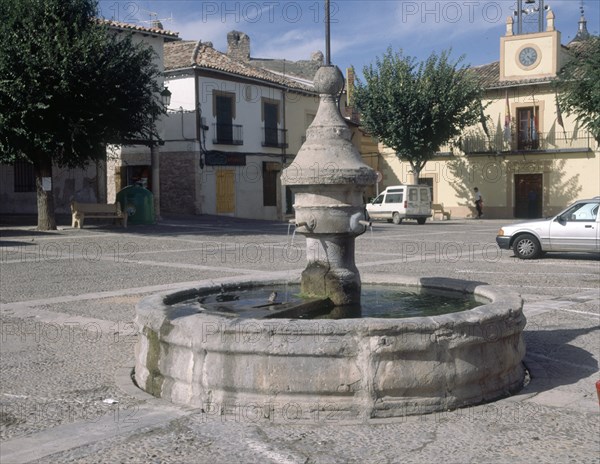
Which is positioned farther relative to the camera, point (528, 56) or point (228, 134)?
point (528, 56)

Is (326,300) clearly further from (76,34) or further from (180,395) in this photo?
(76,34)

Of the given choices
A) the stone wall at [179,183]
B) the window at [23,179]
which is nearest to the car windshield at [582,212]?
the stone wall at [179,183]

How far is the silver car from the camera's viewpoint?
47.2 feet

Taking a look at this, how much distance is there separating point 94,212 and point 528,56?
2383 cm

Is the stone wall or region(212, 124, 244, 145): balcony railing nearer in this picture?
the stone wall

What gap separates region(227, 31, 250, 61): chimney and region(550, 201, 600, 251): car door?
1216 inches

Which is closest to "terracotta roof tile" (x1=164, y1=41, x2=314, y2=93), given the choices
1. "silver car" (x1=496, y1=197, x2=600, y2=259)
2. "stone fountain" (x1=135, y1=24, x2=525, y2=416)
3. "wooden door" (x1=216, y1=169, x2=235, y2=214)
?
"wooden door" (x1=216, y1=169, x2=235, y2=214)

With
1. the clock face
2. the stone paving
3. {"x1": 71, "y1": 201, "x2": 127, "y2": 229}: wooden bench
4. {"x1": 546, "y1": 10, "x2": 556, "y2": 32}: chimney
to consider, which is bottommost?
the stone paving

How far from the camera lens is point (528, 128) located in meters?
35.8

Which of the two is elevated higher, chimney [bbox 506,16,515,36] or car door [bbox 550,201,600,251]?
chimney [bbox 506,16,515,36]

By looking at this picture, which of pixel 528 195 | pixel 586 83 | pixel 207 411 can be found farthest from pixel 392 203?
pixel 207 411

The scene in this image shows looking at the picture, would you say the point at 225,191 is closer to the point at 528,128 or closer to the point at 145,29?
the point at 145,29

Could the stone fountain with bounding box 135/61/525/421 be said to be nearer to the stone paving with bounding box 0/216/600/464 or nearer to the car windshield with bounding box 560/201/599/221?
the stone paving with bounding box 0/216/600/464

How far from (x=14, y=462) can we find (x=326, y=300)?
2.79 m
